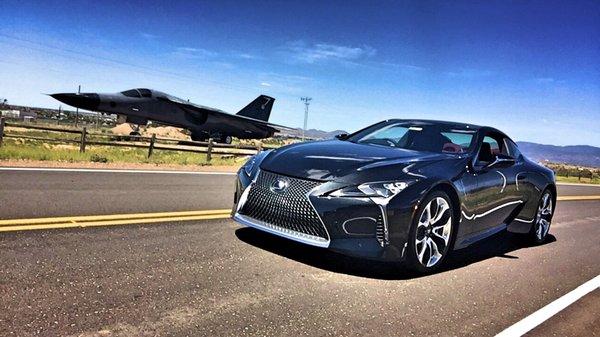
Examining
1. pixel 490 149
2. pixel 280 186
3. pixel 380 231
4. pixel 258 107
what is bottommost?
pixel 380 231

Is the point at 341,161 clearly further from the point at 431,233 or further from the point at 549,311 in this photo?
the point at 549,311

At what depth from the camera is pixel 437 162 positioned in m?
4.80

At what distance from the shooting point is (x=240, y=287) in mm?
3713

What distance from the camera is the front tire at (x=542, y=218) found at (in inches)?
268

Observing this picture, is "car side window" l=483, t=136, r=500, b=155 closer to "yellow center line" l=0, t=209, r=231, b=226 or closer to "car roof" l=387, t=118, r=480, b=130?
"car roof" l=387, t=118, r=480, b=130

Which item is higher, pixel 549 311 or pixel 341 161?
pixel 341 161

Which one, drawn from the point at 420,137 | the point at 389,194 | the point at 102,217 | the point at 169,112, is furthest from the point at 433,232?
the point at 169,112

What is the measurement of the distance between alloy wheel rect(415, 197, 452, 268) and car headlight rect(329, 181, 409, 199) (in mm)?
424

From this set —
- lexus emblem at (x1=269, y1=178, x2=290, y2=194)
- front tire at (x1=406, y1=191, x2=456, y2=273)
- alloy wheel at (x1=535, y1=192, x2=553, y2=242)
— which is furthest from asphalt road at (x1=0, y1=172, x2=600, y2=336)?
lexus emblem at (x1=269, y1=178, x2=290, y2=194)

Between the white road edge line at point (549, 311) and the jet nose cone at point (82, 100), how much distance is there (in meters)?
29.4

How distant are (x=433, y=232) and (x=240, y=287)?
6.58 ft

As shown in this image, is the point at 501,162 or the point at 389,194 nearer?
the point at 389,194

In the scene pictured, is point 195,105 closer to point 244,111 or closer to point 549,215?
point 244,111

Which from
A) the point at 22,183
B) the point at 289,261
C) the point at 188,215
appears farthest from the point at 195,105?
the point at 289,261
